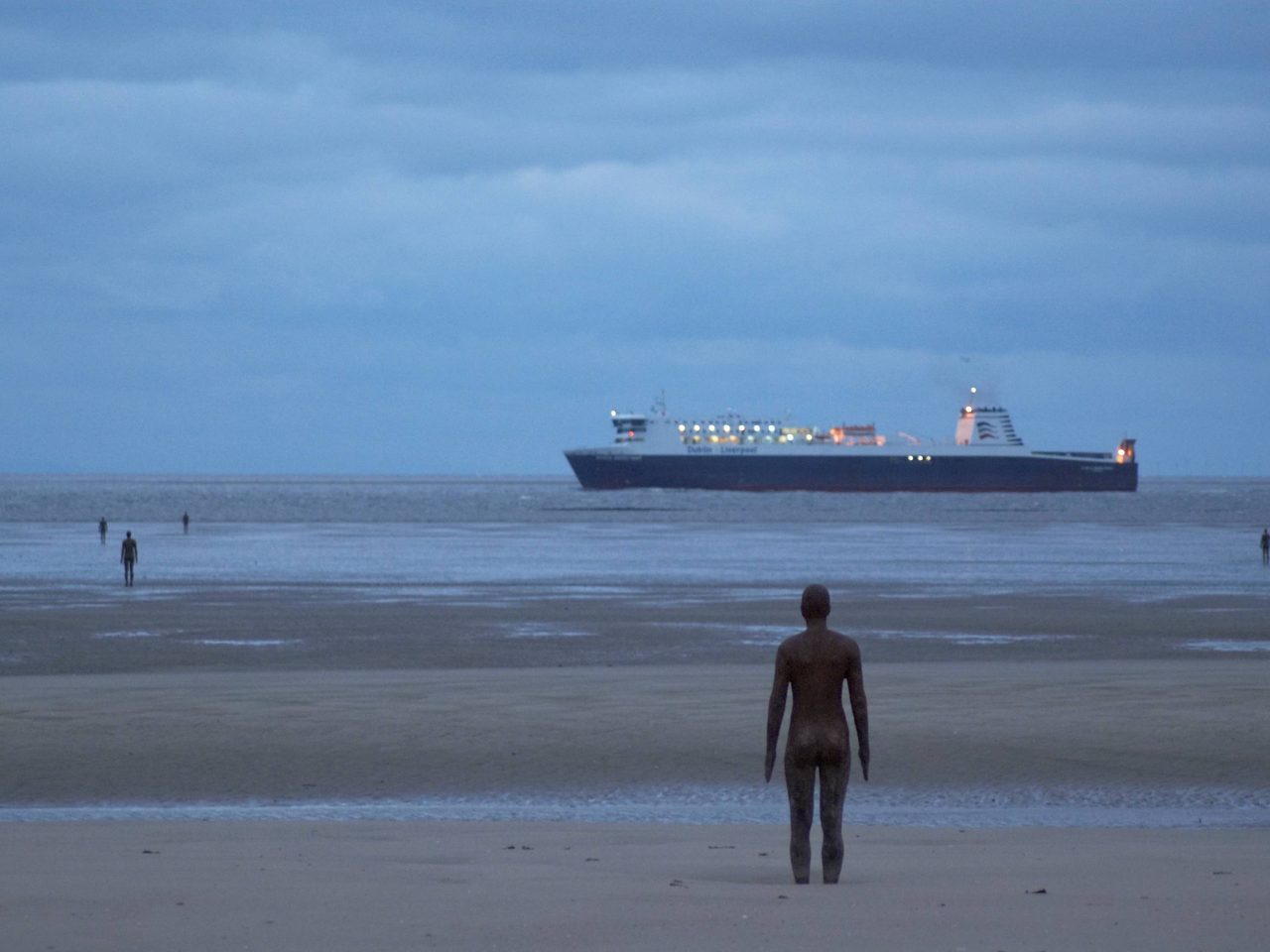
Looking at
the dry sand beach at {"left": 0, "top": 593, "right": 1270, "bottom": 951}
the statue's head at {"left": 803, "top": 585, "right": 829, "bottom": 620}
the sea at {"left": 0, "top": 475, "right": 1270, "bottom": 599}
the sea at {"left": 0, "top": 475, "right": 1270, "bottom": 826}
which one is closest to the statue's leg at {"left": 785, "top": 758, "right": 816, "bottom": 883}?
the dry sand beach at {"left": 0, "top": 593, "right": 1270, "bottom": 951}

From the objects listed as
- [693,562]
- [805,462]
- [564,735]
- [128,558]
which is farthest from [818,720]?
Result: [805,462]

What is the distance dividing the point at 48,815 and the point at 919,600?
953 inches

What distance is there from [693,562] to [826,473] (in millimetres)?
104475

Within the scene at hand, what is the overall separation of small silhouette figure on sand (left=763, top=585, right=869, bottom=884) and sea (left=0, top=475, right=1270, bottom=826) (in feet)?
11.1

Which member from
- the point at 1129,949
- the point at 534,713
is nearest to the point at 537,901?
the point at 1129,949

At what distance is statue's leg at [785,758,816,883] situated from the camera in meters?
8.38

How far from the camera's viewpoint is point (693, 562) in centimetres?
4891

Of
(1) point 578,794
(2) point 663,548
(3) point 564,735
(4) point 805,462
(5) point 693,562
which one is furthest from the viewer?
(4) point 805,462

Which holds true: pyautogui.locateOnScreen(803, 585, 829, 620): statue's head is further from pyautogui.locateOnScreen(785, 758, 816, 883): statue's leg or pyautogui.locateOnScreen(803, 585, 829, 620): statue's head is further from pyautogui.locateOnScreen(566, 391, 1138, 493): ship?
pyautogui.locateOnScreen(566, 391, 1138, 493): ship

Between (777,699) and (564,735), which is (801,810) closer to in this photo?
(777,699)

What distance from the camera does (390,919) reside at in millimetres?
7430

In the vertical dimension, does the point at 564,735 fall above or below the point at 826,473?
below

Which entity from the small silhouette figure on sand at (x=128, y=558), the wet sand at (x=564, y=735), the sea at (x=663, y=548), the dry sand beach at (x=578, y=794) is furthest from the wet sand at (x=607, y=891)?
the small silhouette figure on sand at (x=128, y=558)

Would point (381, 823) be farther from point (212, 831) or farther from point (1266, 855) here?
point (1266, 855)
